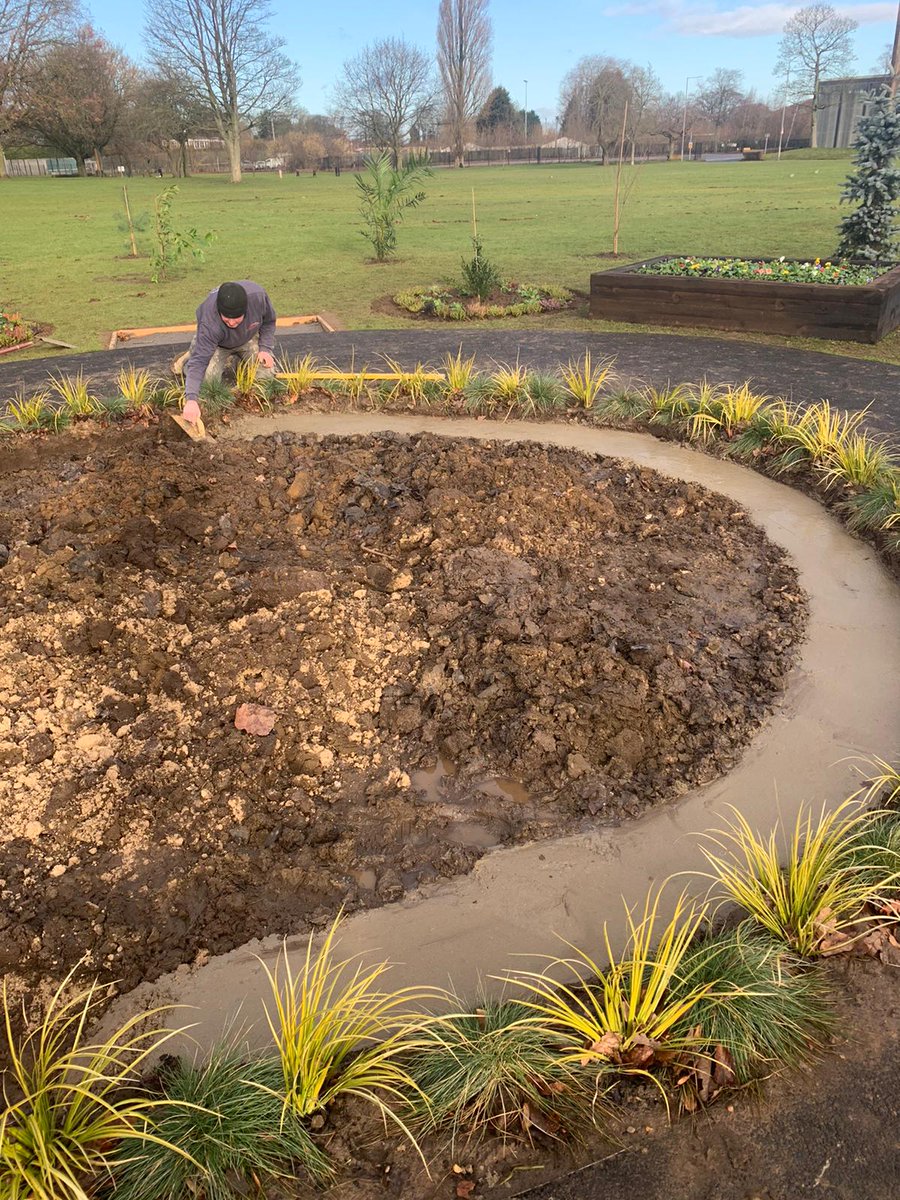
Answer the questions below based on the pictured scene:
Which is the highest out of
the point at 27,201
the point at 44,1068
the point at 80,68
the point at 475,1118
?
the point at 80,68

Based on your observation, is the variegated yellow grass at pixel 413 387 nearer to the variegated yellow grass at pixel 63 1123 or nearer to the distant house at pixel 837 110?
the variegated yellow grass at pixel 63 1123

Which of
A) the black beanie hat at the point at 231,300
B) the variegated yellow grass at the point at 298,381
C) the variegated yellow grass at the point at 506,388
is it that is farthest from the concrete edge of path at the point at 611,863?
the variegated yellow grass at the point at 298,381

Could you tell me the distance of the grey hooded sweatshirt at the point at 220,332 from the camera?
5.44m

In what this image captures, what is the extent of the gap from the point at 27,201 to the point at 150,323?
68.5 ft

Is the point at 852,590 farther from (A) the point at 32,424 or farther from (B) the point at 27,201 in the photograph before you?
(B) the point at 27,201

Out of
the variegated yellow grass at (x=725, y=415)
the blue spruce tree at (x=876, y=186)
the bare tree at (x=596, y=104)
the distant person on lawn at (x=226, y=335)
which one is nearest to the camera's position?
the distant person on lawn at (x=226, y=335)

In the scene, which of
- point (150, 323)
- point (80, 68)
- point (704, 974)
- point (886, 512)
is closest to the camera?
point (704, 974)

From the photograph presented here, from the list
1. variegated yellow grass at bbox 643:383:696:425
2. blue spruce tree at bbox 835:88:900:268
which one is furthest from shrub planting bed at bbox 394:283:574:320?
variegated yellow grass at bbox 643:383:696:425

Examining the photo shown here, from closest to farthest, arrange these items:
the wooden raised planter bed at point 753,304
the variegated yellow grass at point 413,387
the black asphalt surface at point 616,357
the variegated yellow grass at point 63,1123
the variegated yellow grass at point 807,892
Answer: the variegated yellow grass at point 63,1123, the variegated yellow grass at point 807,892, the variegated yellow grass at point 413,387, the black asphalt surface at point 616,357, the wooden raised planter bed at point 753,304

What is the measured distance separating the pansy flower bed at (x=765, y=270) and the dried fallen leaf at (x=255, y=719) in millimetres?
8018

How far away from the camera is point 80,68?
39.2m

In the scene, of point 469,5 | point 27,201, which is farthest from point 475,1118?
point 469,5

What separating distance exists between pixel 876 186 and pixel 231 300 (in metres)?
8.14

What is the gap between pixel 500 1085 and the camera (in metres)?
1.82
